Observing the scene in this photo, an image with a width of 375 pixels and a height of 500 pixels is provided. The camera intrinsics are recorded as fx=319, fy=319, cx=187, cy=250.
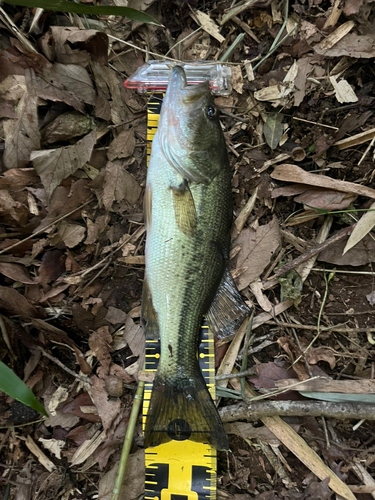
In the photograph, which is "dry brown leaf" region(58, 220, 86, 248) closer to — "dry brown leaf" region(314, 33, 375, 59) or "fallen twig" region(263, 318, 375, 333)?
"fallen twig" region(263, 318, 375, 333)

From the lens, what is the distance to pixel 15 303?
98.3 inches

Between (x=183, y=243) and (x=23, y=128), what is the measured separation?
60.9 inches

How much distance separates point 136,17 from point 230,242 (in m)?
1.83

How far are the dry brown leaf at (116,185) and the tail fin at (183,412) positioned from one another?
1.48m

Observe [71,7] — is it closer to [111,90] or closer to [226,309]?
[111,90]

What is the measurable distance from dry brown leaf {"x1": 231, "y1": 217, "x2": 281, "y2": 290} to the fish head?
668mm

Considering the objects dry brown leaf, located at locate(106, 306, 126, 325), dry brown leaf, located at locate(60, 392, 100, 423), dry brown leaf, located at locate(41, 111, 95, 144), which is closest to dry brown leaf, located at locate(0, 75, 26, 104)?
dry brown leaf, located at locate(41, 111, 95, 144)

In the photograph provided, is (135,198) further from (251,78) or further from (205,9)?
(205,9)

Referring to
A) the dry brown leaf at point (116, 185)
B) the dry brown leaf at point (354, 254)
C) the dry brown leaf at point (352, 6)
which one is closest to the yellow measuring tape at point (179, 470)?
the dry brown leaf at point (116, 185)

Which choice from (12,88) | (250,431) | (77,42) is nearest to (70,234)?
(12,88)

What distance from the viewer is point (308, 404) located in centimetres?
243

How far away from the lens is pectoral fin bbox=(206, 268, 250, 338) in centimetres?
263

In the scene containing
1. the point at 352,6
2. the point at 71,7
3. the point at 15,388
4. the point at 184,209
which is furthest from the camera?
the point at 352,6

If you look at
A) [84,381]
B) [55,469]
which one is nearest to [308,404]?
[84,381]
